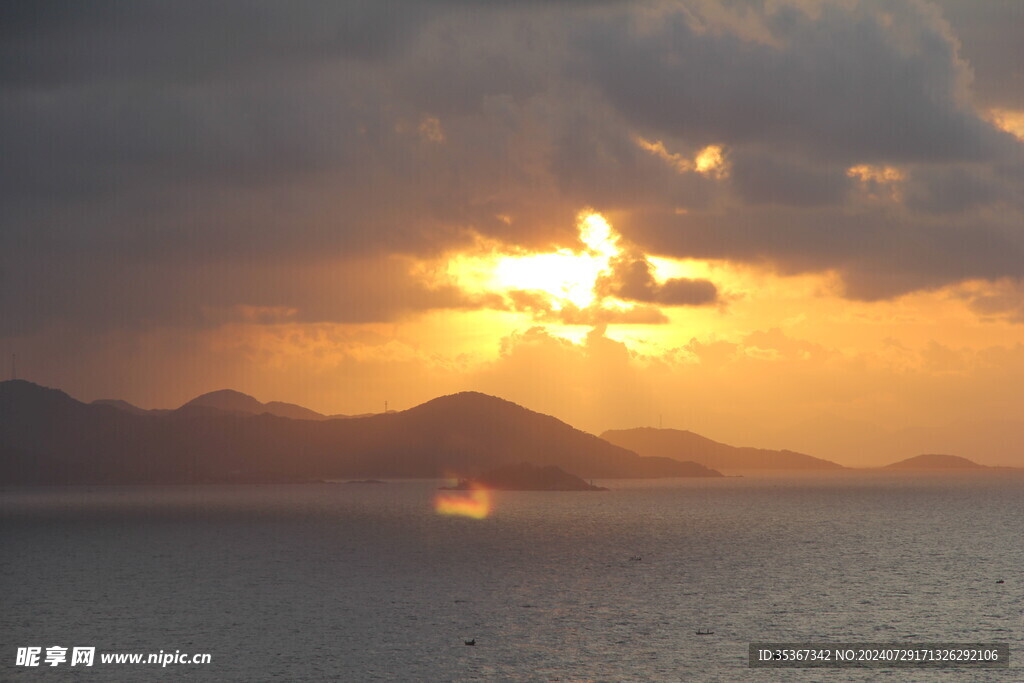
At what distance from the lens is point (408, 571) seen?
5231 inches

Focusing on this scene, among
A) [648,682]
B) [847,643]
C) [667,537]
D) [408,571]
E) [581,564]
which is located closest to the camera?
[648,682]

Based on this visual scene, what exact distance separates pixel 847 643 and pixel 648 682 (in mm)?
23071

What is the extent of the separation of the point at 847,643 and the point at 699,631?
464 inches

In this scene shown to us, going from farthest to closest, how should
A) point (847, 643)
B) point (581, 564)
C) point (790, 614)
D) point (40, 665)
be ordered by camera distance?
1. point (581, 564)
2. point (790, 614)
3. point (847, 643)
4. point (40, 665)

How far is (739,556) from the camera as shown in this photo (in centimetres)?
15338

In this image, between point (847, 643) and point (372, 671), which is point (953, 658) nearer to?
point (847, 643)

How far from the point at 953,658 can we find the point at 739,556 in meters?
77.3

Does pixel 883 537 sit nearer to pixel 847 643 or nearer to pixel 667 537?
pixel 667 537

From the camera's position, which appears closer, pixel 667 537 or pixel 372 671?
pixel 372 671

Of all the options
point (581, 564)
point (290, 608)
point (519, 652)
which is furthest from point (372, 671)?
point (581, 564)

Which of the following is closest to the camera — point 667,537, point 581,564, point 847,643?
point 847,643

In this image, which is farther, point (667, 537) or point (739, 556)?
point (667, 537)

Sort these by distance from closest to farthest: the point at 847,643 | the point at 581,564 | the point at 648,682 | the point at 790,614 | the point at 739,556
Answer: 1. the point at 648,682
2. the point at 847,643
3. the point at 790,614
4. the point at 581,564
5. the point at 739,556

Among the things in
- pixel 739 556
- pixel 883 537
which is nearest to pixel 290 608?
pixel 739 556
